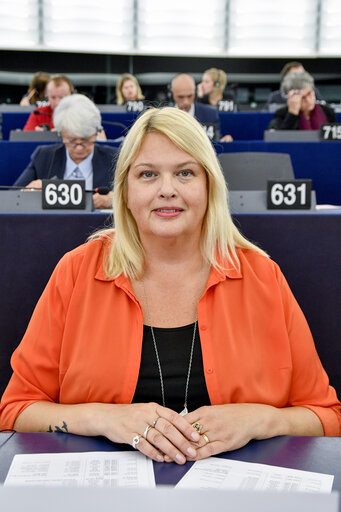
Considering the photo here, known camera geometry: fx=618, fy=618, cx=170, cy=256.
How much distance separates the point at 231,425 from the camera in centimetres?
109

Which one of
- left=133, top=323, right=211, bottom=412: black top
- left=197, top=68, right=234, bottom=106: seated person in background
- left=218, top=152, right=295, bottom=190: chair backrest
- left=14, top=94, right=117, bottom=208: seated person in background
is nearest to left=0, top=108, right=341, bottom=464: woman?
left=133, top=323, right=211, bottom=412: black top

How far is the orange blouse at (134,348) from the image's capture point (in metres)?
1.29

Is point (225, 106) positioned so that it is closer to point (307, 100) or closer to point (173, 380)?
point (307, 100)

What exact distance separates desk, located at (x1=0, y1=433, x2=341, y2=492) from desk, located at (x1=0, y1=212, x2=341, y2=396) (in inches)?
26.5

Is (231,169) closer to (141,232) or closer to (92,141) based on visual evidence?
(92,141)

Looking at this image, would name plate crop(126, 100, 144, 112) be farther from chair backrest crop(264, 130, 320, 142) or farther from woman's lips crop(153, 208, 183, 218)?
woman's lips crop(153, 208, 183, 218)

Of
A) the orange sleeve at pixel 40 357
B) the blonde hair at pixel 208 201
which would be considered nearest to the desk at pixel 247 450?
the orange sleeve at pixel 40 357

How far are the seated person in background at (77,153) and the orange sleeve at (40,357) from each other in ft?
6.16

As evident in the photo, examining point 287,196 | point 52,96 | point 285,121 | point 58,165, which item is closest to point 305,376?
point 287,196

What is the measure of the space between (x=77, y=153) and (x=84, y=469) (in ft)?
8.16

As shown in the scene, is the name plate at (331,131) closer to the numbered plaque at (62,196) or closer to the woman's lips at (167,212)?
the numbered plaque at (62,196)

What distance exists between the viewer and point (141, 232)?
143 centimetres

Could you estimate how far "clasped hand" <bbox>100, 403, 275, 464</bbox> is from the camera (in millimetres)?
1024

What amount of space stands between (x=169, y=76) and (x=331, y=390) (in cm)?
1098
